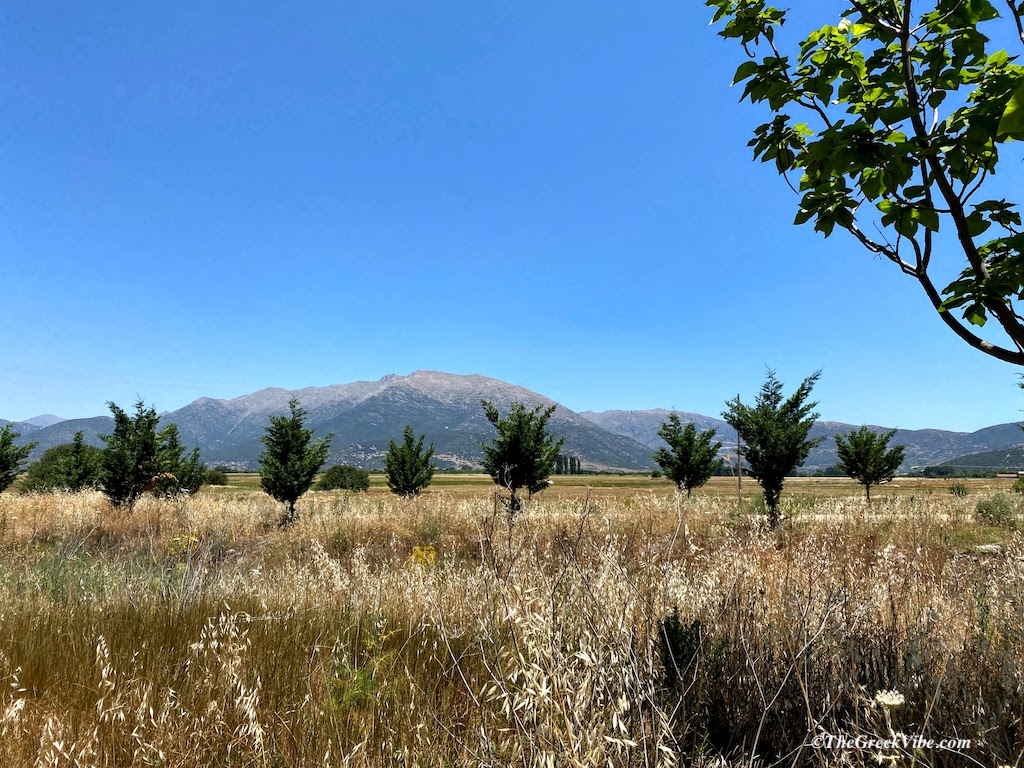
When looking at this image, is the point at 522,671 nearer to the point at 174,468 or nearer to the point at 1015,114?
the point at 1015,114

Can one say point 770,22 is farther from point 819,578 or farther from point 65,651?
point 65,651

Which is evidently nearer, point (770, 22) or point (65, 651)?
point (770, 22)

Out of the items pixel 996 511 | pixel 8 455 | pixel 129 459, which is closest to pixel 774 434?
pixel 996 511

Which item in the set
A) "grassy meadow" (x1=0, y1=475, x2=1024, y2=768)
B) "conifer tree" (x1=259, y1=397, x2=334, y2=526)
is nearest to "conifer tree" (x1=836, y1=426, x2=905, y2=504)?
"conifer tree" (x1=259, y1=397, x2=334, y2=526)

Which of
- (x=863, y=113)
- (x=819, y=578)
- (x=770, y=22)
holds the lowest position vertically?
(x=819, y=578)

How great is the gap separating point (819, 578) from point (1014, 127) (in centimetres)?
398

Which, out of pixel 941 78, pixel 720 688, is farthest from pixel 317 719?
pixel 941 78

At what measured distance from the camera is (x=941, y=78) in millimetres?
2518

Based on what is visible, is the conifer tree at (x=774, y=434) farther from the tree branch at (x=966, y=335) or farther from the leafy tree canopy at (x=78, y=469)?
the leafy tree canopy at (x=78, y=469)

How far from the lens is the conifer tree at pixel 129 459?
19844 mm

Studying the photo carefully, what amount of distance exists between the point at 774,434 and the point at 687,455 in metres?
12.1

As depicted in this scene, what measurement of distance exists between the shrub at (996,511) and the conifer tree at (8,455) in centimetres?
3895

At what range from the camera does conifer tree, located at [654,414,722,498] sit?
97.1ft

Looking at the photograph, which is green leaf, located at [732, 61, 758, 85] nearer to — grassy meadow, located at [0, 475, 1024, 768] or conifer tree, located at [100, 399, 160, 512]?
Result: grassy meadow, located at [0, 475, 1024, 768]
